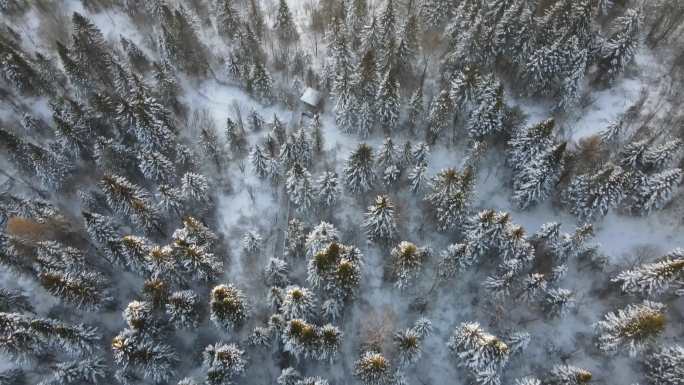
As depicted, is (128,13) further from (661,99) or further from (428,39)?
(661,99)

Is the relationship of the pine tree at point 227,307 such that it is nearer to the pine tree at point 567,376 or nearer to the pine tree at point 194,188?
the pine tree at point 194,188

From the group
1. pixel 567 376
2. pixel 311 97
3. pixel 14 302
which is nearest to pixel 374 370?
pixel 567 376

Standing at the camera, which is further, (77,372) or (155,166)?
(155,166)

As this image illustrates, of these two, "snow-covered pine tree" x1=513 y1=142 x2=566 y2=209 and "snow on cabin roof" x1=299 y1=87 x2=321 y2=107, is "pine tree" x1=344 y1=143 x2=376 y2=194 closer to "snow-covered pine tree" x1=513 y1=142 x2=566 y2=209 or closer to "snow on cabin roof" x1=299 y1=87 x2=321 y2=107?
"snow on cabin roof" x1=299 y1=87 x2=321 y2=107

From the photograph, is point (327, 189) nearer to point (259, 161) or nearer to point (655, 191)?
point (259, 161)

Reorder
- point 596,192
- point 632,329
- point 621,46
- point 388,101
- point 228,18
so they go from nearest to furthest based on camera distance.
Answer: point 632,329 → point 596,192 → point 388,101 → point 621,46 → point 228,18

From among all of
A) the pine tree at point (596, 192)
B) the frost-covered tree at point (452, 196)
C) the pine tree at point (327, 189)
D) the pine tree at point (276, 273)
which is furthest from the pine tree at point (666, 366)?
the pine tree at point (276, 273)
